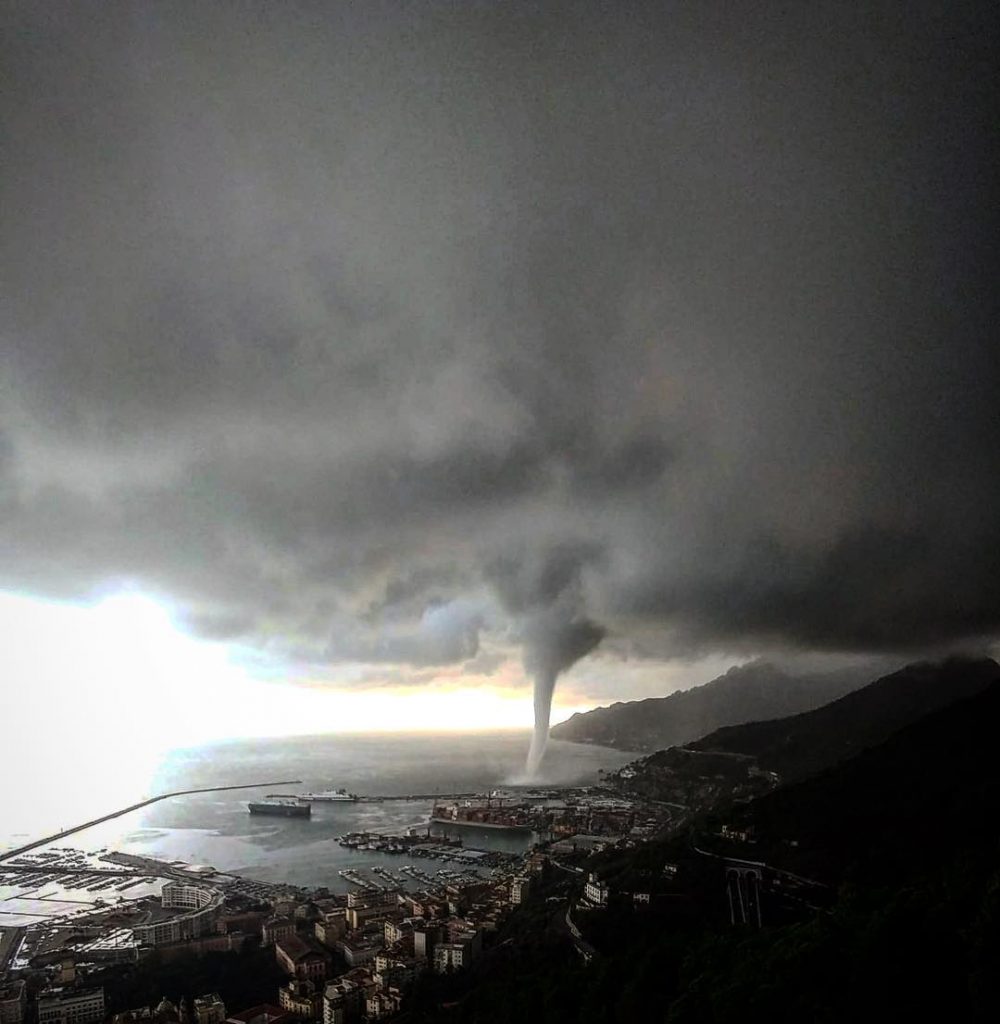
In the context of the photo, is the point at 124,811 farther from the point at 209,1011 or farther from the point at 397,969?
the point at 397,969

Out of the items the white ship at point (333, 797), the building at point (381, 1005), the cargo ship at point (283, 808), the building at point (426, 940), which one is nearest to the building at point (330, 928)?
the building at point (426, 940)

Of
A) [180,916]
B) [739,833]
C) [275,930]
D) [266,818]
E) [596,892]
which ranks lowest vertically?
[266,818]

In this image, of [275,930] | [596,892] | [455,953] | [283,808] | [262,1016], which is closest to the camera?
[262,1016]

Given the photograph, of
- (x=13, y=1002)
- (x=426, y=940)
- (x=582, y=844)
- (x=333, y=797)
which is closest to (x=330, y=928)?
(x=426, y=940)

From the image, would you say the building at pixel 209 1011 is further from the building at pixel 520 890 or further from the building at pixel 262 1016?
the building at pixel 520 890

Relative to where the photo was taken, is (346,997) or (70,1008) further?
(346,997)

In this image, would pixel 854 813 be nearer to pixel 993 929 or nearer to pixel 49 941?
pixel 993 929

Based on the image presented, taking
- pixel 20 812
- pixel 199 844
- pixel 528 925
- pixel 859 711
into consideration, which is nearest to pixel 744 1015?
pixel 528 925
